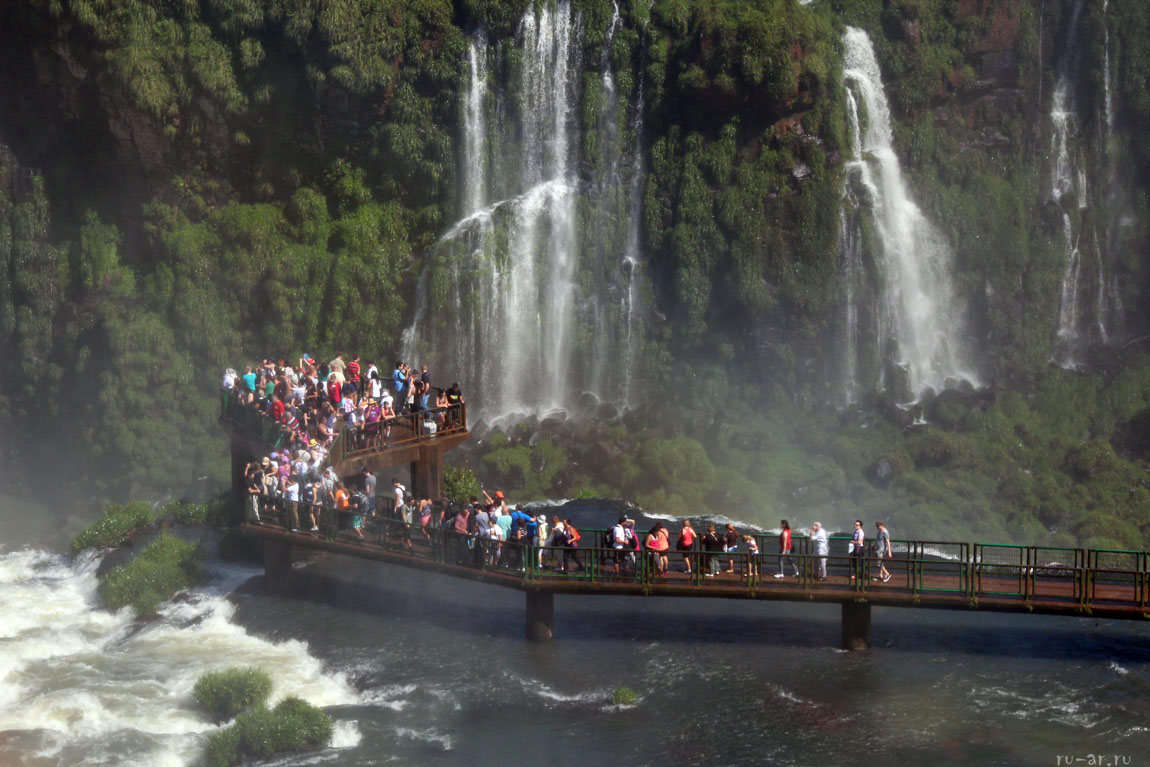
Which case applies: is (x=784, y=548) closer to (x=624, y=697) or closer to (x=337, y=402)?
(x=624, y=697)

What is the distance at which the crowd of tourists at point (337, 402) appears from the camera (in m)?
39.5

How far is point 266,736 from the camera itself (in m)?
28.9

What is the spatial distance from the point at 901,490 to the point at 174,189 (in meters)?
32.7

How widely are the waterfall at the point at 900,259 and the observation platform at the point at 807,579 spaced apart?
2366 centimetres

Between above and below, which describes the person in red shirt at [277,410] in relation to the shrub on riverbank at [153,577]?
above

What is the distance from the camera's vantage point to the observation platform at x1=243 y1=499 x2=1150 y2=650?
31.8 meters

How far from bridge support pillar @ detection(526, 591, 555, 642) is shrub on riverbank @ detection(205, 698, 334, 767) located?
21.1ft

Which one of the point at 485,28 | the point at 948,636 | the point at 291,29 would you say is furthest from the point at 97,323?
the point at 948,636

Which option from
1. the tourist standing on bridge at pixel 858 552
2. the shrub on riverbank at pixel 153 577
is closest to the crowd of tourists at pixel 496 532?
the tourist standing on bridge at pixel 858 552

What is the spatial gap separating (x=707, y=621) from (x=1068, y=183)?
33923 mm

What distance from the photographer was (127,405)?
56844 mm

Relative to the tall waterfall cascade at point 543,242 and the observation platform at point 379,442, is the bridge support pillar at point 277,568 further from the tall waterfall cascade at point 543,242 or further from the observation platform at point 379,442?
the tall waterfall cascade at point 543,242

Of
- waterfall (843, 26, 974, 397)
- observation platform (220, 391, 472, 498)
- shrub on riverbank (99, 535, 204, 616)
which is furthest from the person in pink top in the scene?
waterfall (843, 26, 974, 397)

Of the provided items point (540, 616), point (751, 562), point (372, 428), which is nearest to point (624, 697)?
point (540, 616)
